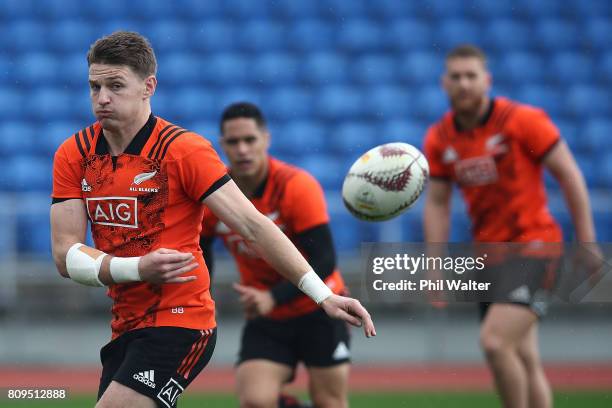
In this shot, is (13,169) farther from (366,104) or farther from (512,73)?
(512,73)

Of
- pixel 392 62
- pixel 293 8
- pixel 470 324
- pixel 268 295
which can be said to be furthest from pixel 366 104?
pixel 268 295

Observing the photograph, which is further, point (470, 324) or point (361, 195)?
point (470, 324)

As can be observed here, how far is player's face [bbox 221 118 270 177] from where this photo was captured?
5.07 meters

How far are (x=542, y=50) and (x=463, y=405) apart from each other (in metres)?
6.64

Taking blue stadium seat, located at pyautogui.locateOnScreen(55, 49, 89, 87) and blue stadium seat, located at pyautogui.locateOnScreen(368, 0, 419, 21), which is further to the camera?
blue stadium seat, located at pyautogui.locateOnScreen(368, 0, 419, 21)

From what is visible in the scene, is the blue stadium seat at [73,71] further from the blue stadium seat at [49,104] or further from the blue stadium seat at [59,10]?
the blue stadium seat at [59,10]

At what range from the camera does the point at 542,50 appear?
12.6 meters

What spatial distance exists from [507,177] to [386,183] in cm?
142

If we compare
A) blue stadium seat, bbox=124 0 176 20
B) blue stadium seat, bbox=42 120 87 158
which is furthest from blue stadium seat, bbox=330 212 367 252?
blue stadium seat, bbox=124 0 176 20

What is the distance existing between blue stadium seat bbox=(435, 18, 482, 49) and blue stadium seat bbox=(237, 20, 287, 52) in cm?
208

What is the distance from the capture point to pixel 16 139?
10.8m

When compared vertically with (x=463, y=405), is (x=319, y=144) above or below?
above

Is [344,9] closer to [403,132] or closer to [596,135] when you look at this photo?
[403,132]

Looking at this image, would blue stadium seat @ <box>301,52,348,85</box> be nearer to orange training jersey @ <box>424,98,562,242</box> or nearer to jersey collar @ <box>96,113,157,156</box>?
orange training jersey @ <box>424,98,562,242</box>
